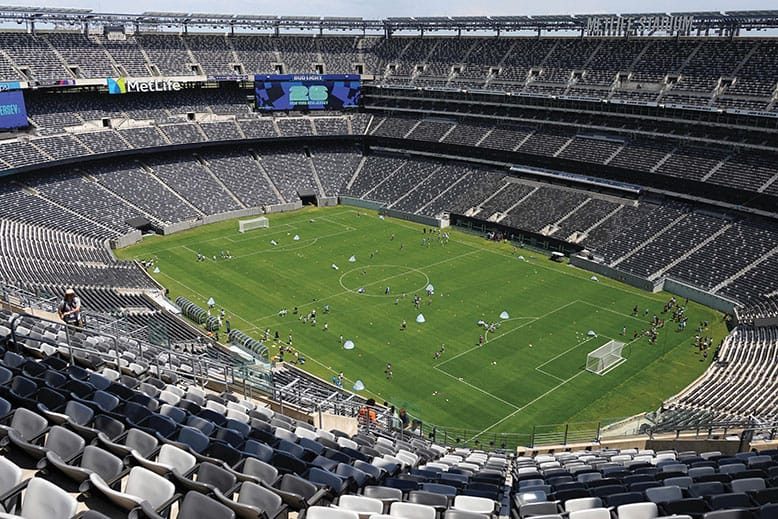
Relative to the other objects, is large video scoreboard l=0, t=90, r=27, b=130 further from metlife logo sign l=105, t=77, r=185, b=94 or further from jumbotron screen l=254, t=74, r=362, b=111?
jumbotron screen l=254, t=74, r=362, b=111

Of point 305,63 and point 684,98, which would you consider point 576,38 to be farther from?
point 305,63

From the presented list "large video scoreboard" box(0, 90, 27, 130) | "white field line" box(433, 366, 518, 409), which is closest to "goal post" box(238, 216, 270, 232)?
"large video scoreboard" box(0, 90, 27, 130)

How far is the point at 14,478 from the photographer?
9.73 meters

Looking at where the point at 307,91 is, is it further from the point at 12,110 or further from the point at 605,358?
the point at 605,358

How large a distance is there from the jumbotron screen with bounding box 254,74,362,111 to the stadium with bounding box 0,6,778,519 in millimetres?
429

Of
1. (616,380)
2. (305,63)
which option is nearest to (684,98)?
(616,380)

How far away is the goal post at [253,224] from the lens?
76.4 m

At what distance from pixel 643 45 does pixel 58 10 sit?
71.7 meters

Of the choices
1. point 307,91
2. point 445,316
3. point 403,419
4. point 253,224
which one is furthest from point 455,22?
point 403,419

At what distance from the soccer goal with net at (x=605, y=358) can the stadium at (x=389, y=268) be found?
1.36 feet

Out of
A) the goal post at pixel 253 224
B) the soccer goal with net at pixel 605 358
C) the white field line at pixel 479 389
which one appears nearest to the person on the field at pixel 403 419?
the white field line at pixel 479 389

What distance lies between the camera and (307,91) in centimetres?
9569

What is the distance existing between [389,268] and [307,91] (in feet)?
139

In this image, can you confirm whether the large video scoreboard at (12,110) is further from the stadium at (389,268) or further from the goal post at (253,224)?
the goal post at (253,224)
